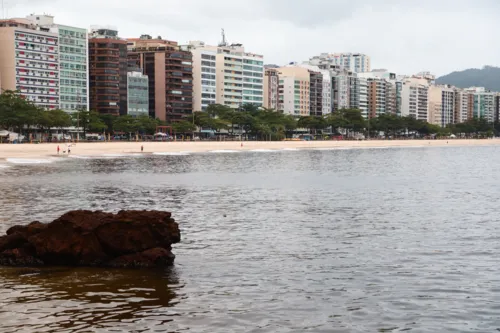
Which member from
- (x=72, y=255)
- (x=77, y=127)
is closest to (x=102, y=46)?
(x=77, y=127)

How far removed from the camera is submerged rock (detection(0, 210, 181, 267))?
17484mm

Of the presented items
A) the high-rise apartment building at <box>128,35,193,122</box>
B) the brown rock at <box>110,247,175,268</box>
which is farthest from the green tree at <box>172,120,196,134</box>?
the brown rock at <box>110,247,175,268</box>

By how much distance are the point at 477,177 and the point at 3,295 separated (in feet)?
160

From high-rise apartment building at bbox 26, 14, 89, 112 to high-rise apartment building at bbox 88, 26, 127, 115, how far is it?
131 inches

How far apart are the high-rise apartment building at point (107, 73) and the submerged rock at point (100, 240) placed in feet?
537

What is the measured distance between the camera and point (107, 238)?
1759 centimetres

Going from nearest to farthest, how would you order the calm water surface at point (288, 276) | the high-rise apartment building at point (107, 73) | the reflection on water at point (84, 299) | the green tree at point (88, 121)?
the reflection on water at point (84, 299)
the calm water surface at point (288, 276)
the green tree at point (88, 121)
the high-rise apartment building at point (107, 73)

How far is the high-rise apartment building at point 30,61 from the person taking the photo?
162125mm

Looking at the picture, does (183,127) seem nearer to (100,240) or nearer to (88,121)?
(88,121)

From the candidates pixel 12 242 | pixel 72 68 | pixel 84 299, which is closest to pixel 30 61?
pixel 72 68

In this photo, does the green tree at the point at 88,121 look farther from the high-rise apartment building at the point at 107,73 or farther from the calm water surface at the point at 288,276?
the calm water surface at the point at 288,276

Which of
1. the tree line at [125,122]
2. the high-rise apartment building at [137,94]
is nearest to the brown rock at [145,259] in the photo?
the tree line at [125,122]

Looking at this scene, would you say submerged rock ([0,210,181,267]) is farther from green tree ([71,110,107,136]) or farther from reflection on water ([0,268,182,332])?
green tree ([71,110,107,136])

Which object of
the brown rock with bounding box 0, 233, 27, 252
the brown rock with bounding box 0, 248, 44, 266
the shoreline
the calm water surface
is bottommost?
Result: the calm water surface
